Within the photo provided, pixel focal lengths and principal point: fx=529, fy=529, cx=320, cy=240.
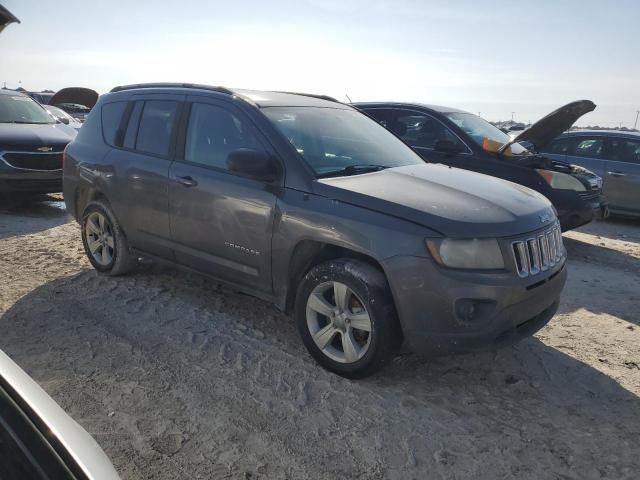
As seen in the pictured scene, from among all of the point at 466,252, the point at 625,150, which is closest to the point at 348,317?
the point at 466,252

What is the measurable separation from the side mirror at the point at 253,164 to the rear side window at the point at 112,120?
6.16ft

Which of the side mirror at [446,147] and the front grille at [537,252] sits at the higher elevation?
the side mirror at [446,147]

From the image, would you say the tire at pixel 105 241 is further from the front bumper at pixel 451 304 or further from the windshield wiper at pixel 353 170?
the front bumper at pixel 451 304

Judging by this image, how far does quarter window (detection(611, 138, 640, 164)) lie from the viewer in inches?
346

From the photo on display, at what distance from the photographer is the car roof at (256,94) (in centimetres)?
403

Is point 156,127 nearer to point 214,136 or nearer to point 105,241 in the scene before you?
point 214,136

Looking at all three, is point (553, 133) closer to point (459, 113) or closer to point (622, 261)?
point (459, 113)

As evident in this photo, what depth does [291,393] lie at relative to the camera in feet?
10.4

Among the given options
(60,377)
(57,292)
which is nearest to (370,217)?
(60,377)

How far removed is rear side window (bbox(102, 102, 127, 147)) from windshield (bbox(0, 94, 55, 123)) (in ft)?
14.7

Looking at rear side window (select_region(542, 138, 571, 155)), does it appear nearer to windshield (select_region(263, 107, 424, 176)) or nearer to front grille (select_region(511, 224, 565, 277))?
windshield (select_region(263, 107, 424, 176))

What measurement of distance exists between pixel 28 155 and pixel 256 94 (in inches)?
202

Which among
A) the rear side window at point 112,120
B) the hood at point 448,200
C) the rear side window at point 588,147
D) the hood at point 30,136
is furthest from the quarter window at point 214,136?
the rear side window at point 588,147

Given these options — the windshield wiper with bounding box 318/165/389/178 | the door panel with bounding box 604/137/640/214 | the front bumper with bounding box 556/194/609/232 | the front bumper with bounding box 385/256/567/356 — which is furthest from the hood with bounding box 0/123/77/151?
the door panel with bounding box 604/137/640/214
